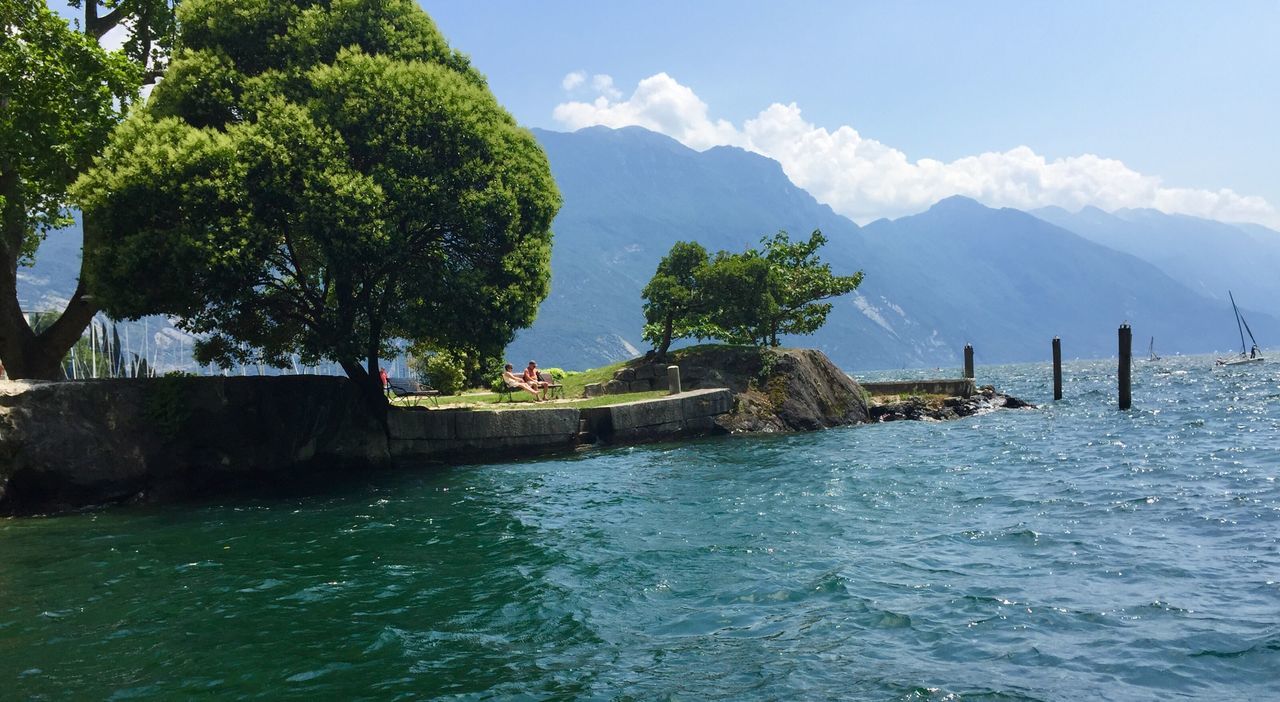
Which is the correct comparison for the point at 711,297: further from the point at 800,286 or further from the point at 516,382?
the point at 516,382

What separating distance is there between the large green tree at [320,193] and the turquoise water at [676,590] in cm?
465

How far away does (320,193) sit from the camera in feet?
60.1

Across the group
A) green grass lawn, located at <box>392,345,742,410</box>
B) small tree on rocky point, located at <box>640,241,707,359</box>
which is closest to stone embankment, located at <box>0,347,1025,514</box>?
green grass lawn, located at <box>392,345,742,410</box>

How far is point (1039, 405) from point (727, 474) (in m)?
32.7

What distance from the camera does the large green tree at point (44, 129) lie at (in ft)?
62.5

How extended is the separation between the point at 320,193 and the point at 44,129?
7030 mm

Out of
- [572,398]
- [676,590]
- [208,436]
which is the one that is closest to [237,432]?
[208,436]

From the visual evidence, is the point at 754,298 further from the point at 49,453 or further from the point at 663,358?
the point at 49,453

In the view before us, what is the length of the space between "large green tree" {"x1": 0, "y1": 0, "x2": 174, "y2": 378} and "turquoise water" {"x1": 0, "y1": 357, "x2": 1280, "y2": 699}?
744 centimetres

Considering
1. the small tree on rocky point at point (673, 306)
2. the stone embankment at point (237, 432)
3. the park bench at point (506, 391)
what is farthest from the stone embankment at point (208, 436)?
the small tree on rocky point at point (673, 306)

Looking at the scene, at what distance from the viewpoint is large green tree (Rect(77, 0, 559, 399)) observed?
58.1 ft

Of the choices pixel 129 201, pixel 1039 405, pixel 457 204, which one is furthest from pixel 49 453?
pixel 1039 405

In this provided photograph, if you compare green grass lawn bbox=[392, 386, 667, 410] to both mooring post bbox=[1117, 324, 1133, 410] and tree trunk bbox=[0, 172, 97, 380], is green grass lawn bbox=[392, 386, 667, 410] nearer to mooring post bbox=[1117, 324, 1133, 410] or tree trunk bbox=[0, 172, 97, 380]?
tree trunk bbox=[0, 172, 97, 380]

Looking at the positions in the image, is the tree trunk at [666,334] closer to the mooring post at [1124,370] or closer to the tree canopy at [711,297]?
the tree canopy at [711,297]
